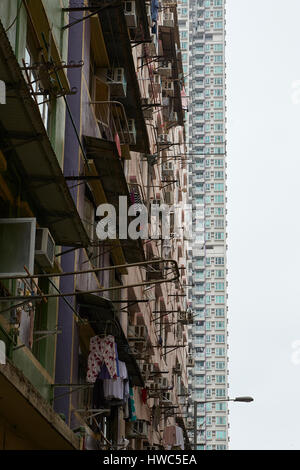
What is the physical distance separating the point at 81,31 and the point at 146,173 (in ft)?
44.9

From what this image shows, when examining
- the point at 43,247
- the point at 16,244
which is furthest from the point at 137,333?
the point at 16,244

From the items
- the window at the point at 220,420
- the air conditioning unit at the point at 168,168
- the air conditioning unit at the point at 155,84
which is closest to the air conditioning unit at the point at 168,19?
the air conditioning unit at the point at 155,84

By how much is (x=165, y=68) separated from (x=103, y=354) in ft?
66.1

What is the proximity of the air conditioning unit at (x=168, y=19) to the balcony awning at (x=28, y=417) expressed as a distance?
970 inches

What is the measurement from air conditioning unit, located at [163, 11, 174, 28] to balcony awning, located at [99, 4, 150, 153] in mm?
13860

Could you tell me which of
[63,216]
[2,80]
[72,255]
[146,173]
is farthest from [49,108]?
[146,173]

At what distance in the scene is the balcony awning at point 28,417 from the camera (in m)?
11.3

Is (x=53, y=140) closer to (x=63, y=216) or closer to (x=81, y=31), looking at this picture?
(x=63, y=216)

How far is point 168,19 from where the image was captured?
38.0 metres

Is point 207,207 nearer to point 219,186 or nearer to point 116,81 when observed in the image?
point 219,186

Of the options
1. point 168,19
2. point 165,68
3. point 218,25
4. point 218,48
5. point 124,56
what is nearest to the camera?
point 124,56

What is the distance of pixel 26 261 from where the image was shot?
12773 millimetres

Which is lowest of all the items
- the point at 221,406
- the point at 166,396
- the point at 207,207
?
the point at 166,396

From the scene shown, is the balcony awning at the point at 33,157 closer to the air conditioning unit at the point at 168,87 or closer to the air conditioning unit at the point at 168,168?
the air conditioning unit at the point at 168,168
